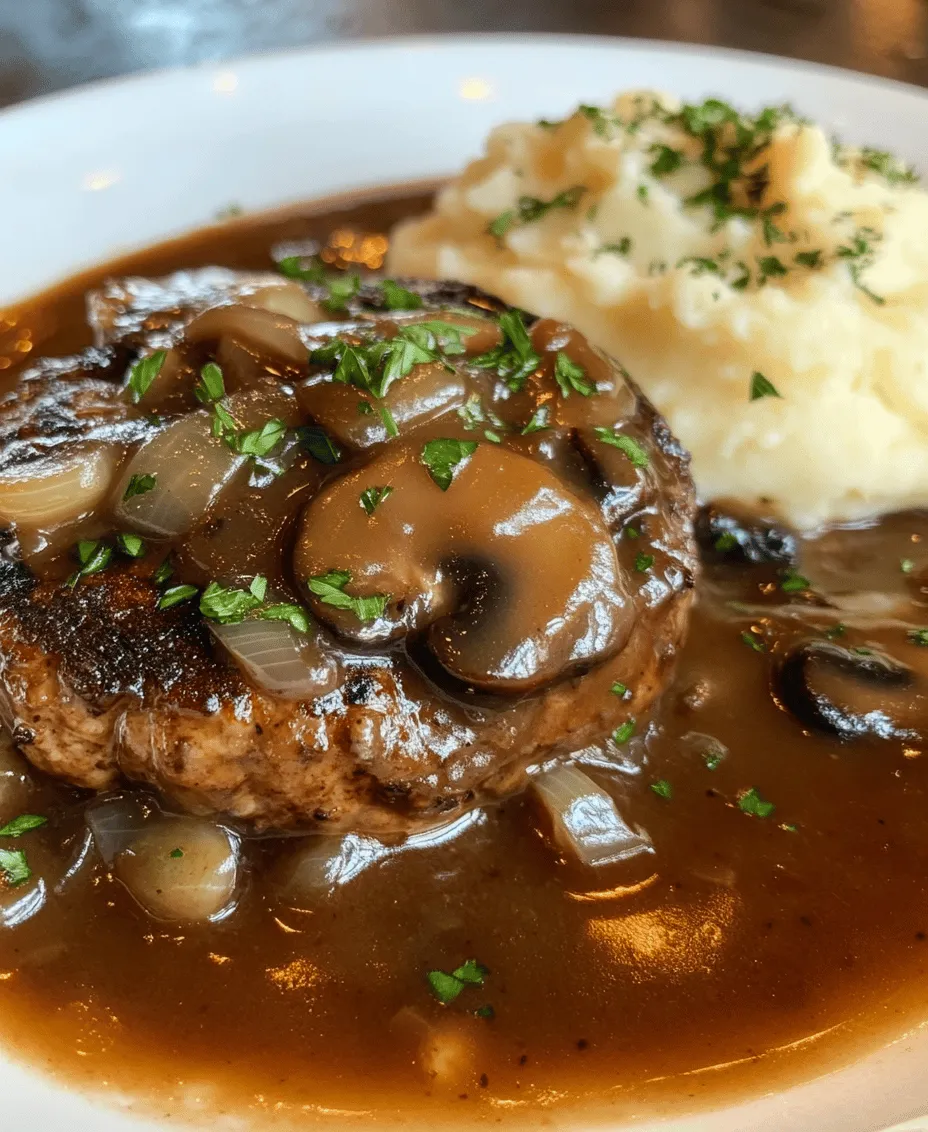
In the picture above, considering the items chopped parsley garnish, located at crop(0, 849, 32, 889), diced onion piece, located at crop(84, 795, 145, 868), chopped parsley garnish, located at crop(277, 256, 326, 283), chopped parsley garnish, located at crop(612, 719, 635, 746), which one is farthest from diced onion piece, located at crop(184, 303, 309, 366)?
chopped parsley garnish, located at crop(0, 849, 32, 889)

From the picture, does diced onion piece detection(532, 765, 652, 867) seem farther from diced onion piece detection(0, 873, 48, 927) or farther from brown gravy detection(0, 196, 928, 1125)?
diced onion piece detection(0, 873, 48, 927)

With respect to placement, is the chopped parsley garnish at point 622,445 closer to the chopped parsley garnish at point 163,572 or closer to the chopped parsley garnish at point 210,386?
the chopped parsley garnish at point 210,386

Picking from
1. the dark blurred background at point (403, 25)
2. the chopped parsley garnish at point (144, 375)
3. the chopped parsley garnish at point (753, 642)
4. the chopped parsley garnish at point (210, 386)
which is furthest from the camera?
the dark blurred background at point (403, 25)

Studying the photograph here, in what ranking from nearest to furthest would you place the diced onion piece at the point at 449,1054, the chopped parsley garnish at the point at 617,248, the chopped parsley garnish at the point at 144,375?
the diced onion piece at the point at 449,1054
the chopped parsley garnish at the point at 144,375
the chopped parsley garnish at the point at 617,248

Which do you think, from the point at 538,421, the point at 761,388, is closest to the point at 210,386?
the point at 538,421

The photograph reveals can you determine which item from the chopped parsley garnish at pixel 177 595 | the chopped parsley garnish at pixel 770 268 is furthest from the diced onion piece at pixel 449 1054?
the chopped parsley garnish at pixel 770 268
